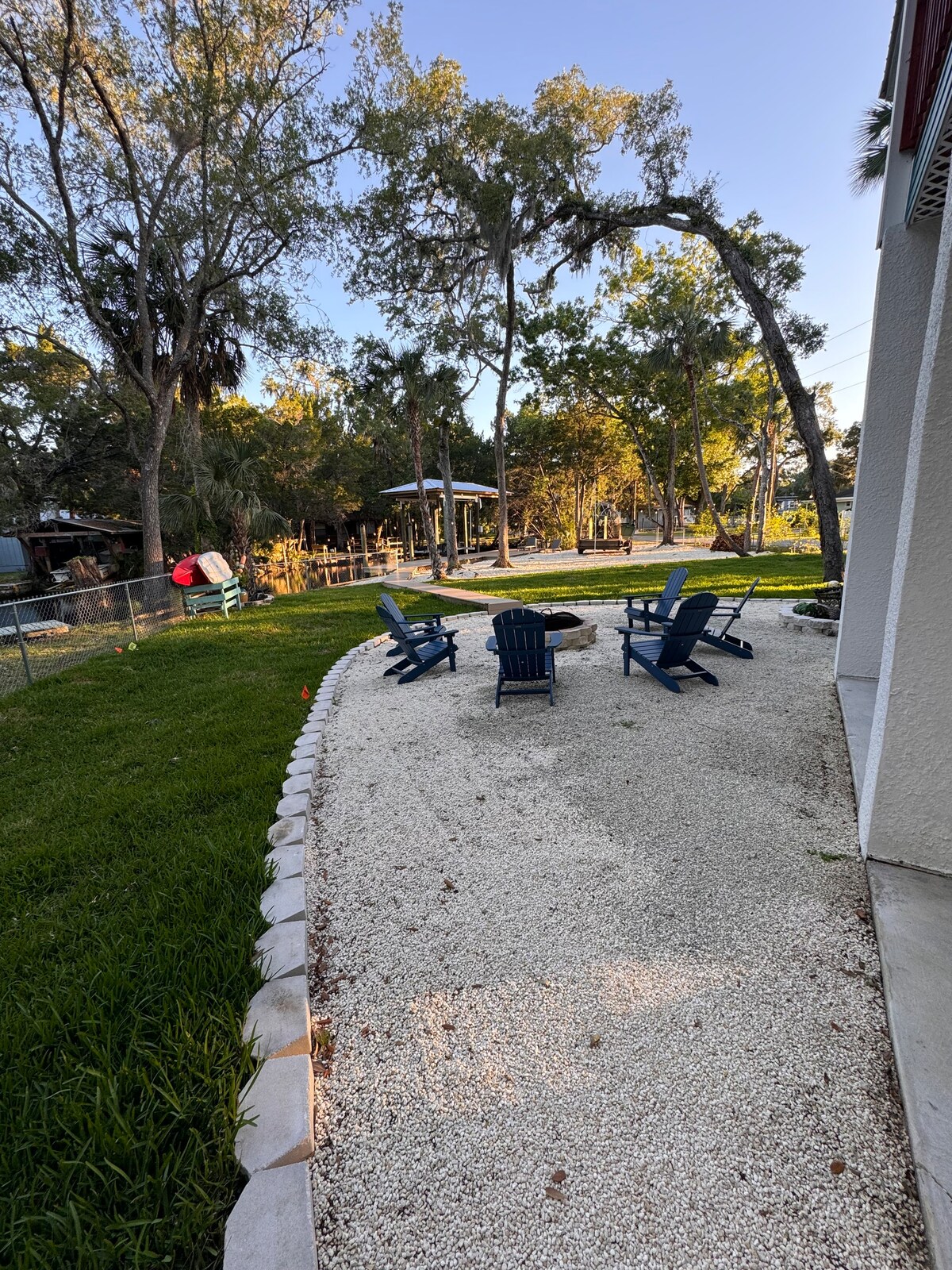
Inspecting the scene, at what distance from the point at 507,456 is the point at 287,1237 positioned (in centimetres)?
3506

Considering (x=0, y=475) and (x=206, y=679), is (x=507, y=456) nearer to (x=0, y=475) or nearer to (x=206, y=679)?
(x=0, y=475)

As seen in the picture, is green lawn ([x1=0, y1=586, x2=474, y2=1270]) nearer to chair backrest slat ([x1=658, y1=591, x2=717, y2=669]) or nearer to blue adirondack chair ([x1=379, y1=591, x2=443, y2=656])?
blue adirondack chair ([x1=379, y1=591, x2=443, y2=656])

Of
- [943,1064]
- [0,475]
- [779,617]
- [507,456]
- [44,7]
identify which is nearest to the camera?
[943,1064]

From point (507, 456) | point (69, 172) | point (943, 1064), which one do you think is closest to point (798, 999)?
point (943, 1064)

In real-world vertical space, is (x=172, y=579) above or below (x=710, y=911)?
above

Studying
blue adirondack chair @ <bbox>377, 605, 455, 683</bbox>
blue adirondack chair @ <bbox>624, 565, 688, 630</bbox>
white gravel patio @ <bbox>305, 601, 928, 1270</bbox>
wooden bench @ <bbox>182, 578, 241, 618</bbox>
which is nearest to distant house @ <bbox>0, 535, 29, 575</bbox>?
wooden bench @ <bbox>182, 578, 241, 618</bbox>

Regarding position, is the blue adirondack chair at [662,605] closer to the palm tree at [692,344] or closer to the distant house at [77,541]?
the palm tree at [692,344]

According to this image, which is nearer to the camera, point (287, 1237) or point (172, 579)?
point (287, 1237)

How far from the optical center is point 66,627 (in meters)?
7.51

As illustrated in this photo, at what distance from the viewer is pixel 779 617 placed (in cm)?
771

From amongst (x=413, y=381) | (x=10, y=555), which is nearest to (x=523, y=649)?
(x=413, y=381)

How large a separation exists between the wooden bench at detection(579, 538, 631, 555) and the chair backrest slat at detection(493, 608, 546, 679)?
69.0 feet

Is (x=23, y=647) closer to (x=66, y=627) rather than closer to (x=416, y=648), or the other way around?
(x=66, y=627)

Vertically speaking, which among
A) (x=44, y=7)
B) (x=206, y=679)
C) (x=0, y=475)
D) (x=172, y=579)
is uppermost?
(x=44, y=7)
